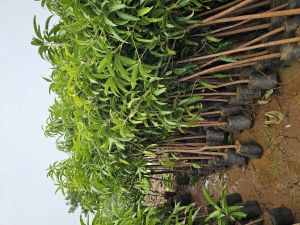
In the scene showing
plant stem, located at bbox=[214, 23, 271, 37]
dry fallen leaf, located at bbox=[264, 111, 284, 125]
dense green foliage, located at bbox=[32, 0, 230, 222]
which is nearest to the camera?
dense green foliage, located at bbox=[32, 0, 230, 222]

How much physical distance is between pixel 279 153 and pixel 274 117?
0.19m

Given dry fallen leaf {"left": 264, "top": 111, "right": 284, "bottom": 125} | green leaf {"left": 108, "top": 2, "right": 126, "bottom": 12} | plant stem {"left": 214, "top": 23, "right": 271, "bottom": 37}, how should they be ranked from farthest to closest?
dry fallen leaf {"left": 264, "top": 111, "right": 284, "bottom": 125}
plant stem {"left": 214, "top": 23, "right": 271, "bottom": 37}
green leaf {"left": 108, "top": 2, "right": 126, "bottom": 12}

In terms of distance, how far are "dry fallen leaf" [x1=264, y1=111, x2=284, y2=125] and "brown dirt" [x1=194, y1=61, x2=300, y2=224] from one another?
0.02 meters

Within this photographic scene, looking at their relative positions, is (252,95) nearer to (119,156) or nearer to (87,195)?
(119,156)

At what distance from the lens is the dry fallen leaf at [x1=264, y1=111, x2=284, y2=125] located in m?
1.62

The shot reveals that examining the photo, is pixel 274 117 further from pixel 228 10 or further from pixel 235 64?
pixel 228 10

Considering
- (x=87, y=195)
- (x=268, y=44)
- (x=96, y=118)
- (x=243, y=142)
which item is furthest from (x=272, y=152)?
(x=87, y=195)

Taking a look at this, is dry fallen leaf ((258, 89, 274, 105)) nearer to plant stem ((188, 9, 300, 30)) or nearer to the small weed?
the small weed

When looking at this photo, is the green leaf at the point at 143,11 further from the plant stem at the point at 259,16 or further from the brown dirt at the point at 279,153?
the brown dirt at the point at 279,153

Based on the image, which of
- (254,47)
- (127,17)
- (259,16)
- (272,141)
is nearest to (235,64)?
(254,47)

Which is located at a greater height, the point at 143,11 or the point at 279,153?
the point at 143,11

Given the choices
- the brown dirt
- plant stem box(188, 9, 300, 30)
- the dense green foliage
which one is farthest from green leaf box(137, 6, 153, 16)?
the brown dirt

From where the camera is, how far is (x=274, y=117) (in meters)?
1.64

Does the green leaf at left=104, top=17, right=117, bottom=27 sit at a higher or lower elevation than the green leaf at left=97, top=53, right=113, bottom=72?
higher
